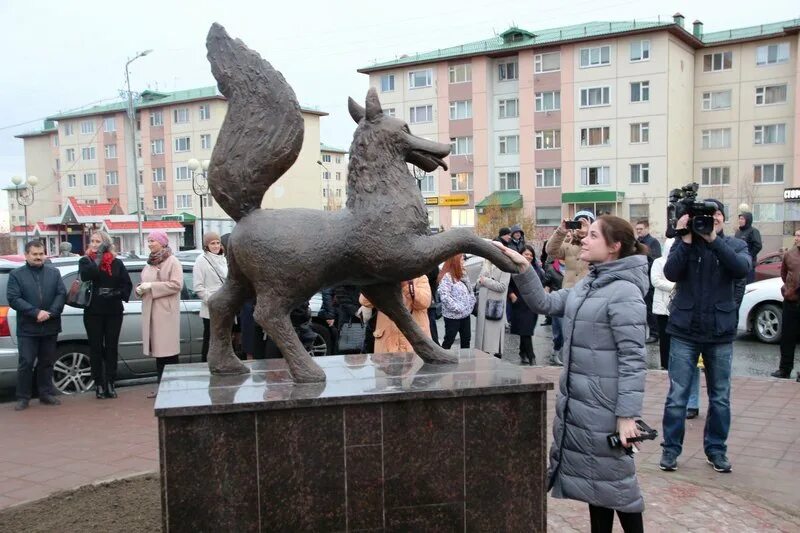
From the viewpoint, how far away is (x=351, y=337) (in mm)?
8086

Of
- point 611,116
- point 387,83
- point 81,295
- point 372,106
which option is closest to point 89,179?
point 387,83

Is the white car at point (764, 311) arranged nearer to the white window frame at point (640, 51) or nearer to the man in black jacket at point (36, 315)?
the man in black jacket at point (36, 315)

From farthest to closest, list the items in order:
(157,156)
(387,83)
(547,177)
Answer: (157,156), (387,83), (547,177)

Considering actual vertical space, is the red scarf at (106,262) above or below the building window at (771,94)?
below

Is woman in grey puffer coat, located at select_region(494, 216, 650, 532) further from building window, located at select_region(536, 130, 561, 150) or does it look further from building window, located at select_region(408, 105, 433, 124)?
building window, located at select_region(408, 105, 433, 124)

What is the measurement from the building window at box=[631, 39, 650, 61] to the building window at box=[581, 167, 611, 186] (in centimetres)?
569

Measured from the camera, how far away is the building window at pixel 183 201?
5025 centimetres

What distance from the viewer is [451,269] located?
24.5 ft

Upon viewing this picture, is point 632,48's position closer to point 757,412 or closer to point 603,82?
point 603,82

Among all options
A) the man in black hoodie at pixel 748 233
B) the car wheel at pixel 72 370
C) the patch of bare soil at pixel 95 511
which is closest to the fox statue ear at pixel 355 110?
the patch of bare soil at pixel 95 511

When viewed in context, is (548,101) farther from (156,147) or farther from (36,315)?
(36,315)

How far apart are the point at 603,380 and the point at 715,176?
128ft

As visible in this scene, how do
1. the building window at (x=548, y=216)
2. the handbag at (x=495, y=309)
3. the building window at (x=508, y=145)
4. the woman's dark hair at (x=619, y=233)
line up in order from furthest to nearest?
the building window at (x=508, y=145), the building window at (x=548, y=216), the handbag at (x=495, y=309), the woman's dark hair at (x=619, y=233)

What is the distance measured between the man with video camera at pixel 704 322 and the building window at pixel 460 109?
36.2 metres
